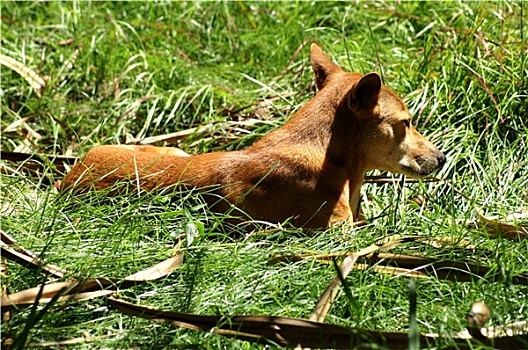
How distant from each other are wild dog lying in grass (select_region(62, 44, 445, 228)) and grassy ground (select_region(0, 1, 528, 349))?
0.59ft

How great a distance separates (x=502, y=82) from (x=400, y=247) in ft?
7.17

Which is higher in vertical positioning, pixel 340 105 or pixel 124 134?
pixel 340 105

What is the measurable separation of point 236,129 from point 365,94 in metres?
1.42

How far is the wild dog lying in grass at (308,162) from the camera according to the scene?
4660 millimetres

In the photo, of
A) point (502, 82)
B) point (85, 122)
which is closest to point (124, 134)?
point (85, 122)

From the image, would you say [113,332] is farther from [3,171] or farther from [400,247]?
[3,171]

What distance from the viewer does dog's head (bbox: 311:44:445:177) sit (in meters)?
4.82

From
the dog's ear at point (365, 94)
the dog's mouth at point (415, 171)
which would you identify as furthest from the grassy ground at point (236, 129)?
the dog's ear at point (365, 94)

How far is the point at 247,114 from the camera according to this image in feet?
20.5

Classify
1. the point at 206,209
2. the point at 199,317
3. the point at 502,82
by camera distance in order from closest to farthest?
the point at 199,317, the point at 206,209, the point at 502,82

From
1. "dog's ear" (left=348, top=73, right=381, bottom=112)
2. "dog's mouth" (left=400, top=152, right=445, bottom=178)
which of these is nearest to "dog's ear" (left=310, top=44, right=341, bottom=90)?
"dog's ear" (left=348, top=73, right=381, bottom=112)

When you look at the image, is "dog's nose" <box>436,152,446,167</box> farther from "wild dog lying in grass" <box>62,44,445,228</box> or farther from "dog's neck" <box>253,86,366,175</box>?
"dog's neck" <box>253,86,366,175</box>

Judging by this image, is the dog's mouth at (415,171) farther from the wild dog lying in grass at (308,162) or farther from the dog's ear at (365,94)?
the dog's ear at (365,94)

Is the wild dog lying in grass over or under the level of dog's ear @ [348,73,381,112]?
under
